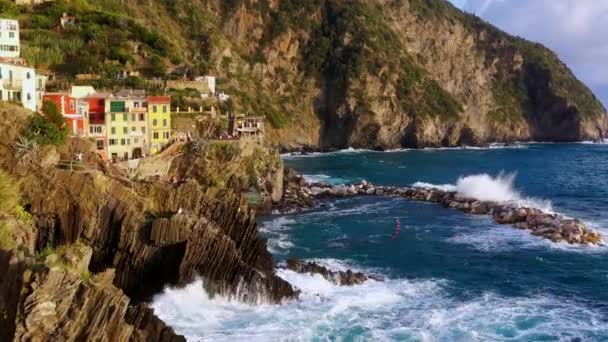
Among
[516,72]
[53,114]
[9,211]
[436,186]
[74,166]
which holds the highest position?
[516,72]

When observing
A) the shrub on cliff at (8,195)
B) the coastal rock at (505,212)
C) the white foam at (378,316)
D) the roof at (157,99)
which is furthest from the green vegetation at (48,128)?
the coastal rock at (505,212)

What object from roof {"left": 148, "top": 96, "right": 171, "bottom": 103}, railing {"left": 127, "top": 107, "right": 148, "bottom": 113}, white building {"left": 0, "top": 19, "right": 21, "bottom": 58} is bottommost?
railing {"left": 127, "top": 107, "right": 148, "bottom": 113}

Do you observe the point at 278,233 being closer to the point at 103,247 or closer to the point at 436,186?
the point at 103,247

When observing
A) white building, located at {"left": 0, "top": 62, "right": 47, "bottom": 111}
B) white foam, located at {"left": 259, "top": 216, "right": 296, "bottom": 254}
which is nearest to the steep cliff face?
white foam, located at {"left": 259, "top": 216, "right": 296, "bottom": 254}

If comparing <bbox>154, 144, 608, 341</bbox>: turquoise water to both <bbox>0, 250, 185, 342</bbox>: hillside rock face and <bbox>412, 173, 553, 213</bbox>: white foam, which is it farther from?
<bbox>0, 250, 185, 342</bbox>: hillside rock face

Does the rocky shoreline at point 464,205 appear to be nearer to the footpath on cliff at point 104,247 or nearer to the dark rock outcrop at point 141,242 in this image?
the footpath on cliff at point 104,247

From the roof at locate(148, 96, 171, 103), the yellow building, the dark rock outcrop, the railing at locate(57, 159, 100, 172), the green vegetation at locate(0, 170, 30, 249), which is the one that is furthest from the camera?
the roof at locate(148, 96, 171, 103)

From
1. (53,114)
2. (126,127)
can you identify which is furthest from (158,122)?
(53,114)

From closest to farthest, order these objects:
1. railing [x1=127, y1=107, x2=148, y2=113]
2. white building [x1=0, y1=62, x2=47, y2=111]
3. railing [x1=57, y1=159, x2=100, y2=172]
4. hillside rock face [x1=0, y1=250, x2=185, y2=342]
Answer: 1. hillside rock face [x1=0, y1=250, x2=185, y2=342]
2. railing [x1=57, y1=159, x2=100, y2=172]
3. white building [x1=0, y1=62, x2=47, y2=111]
4. railing [x1=127, y1=107, x2=148, y2=113]
